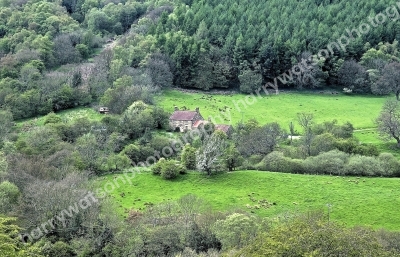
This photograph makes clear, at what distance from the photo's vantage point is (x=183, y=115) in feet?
274

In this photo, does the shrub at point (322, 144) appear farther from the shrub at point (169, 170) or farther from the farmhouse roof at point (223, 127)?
the shrub at point (169, 170)

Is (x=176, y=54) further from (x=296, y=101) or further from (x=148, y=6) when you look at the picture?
(x=148, y=6)

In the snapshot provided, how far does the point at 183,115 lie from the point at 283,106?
22.7 m

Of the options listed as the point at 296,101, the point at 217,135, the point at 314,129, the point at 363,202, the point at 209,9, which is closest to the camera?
the point at 363,202

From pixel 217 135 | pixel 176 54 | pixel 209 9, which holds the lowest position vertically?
pixel 217 135

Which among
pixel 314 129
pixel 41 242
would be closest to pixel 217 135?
pixel 314 129

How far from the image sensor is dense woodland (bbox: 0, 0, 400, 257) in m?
46.4

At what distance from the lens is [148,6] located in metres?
148

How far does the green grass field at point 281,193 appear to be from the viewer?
185 feet

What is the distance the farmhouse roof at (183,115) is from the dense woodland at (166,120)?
177 cm

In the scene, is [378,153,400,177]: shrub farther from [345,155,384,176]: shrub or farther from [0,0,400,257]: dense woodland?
[345,155,384,176]: shrub

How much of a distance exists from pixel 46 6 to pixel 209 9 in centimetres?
4153

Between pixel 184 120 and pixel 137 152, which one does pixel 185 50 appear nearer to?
pixel 184 120

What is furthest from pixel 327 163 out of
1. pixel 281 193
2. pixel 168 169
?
pixel 168 169
